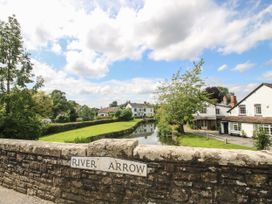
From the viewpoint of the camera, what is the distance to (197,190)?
3.72m

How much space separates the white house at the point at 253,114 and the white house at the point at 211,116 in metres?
8.60

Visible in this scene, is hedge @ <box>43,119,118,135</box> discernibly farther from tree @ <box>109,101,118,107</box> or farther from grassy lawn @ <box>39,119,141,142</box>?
tree @ <box>109,101,118,107</box>

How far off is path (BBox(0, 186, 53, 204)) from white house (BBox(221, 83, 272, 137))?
27.4m

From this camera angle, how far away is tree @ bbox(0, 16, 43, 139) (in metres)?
10.6

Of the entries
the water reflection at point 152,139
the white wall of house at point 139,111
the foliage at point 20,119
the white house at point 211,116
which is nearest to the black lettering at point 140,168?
the foliage at point 20,119

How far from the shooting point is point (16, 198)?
5.21m

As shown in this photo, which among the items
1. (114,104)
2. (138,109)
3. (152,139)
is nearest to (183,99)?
(152,139)

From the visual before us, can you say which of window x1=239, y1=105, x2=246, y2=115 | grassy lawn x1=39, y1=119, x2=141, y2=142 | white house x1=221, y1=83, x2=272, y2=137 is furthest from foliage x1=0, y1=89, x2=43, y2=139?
window x1=239, y1=105, x2=246, y2=115

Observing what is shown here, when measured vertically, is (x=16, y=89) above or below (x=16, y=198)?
above

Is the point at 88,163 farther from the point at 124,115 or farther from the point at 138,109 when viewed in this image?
the point at 138,109

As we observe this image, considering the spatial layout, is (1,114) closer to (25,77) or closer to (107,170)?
(25,77)

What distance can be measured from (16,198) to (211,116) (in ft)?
144

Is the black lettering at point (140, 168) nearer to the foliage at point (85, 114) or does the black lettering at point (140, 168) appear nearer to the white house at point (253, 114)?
the white house at point (253, 114)

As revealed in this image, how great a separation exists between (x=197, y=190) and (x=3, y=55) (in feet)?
37.2
